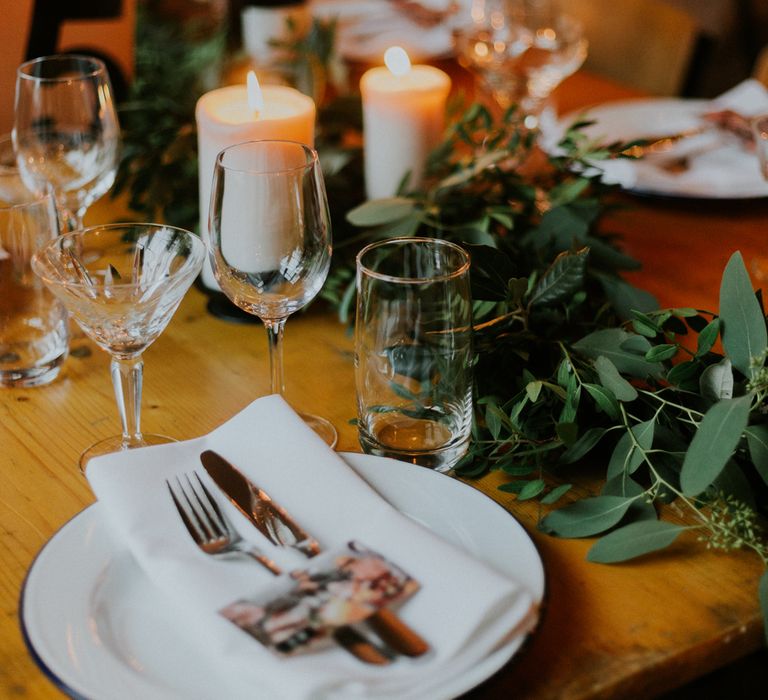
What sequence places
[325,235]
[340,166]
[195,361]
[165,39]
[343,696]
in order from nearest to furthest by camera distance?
[343,696] < [325,235] < [195,361] < [340,166] < [165,39]

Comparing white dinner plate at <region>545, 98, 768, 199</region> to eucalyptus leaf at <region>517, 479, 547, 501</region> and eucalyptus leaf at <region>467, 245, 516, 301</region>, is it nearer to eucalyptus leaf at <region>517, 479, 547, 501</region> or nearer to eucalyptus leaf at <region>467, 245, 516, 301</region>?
eucalyptus leaf at <region>467, 245, 516, 301</region>

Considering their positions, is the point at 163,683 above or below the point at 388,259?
below

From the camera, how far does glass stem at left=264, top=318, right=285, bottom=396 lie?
2.64 ft

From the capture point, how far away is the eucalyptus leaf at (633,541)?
65 cm

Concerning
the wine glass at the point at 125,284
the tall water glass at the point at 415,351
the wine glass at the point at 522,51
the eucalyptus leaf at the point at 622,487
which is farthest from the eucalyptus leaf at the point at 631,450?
the wine glass at the point at 522,51

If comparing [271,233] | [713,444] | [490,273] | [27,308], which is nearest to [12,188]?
[27,308]

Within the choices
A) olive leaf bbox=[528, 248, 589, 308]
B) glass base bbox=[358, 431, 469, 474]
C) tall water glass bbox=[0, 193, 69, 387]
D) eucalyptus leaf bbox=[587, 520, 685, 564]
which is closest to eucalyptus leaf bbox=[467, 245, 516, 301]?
olive leaf bbox=[528, 248, 589, 308]

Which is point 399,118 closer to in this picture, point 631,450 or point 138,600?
point 631,450

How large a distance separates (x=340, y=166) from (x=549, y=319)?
17.0 inches

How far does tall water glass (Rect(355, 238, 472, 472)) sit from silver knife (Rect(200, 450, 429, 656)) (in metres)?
0.11

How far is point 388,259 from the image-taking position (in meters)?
0.78

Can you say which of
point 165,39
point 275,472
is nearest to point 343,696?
point 275,472

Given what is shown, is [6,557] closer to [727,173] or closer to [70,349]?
[70,349]

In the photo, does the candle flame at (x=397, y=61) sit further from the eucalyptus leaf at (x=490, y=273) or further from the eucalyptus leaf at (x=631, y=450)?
the eucalyptus leaf at (x=631, y=450)
